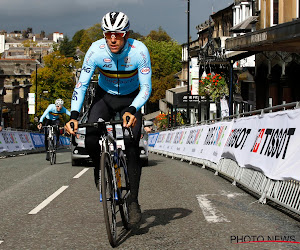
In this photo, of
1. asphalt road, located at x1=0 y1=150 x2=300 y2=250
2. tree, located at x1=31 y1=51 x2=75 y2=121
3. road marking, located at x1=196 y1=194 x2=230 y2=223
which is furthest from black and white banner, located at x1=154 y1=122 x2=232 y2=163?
tree, located at x1=31 y1=51 x2=75 y2=121

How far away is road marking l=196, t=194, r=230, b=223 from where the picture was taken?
25.5ft

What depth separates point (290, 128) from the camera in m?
8.82

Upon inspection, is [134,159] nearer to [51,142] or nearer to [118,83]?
[118,83]

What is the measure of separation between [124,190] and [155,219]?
120 cm

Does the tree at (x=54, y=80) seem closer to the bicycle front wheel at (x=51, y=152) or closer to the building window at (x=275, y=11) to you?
the building window at (x=275, y=11)

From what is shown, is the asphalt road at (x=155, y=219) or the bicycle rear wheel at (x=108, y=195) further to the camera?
the asphalt road at (x=155, y=219)

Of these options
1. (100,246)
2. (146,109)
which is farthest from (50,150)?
(146,109)

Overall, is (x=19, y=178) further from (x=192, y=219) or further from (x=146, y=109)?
(x=146, y=109)

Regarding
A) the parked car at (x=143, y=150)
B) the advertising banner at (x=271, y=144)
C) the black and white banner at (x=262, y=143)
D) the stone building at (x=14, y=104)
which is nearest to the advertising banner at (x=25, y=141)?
the parked car at (x=143, y=150)

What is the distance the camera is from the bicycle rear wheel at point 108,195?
5.79 m

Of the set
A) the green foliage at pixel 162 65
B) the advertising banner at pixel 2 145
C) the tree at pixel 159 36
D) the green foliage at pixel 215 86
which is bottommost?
the advertising banner at pixel 2 145

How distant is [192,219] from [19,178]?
6.80m

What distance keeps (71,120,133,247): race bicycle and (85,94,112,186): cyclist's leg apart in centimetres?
10

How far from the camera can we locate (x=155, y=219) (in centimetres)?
782
